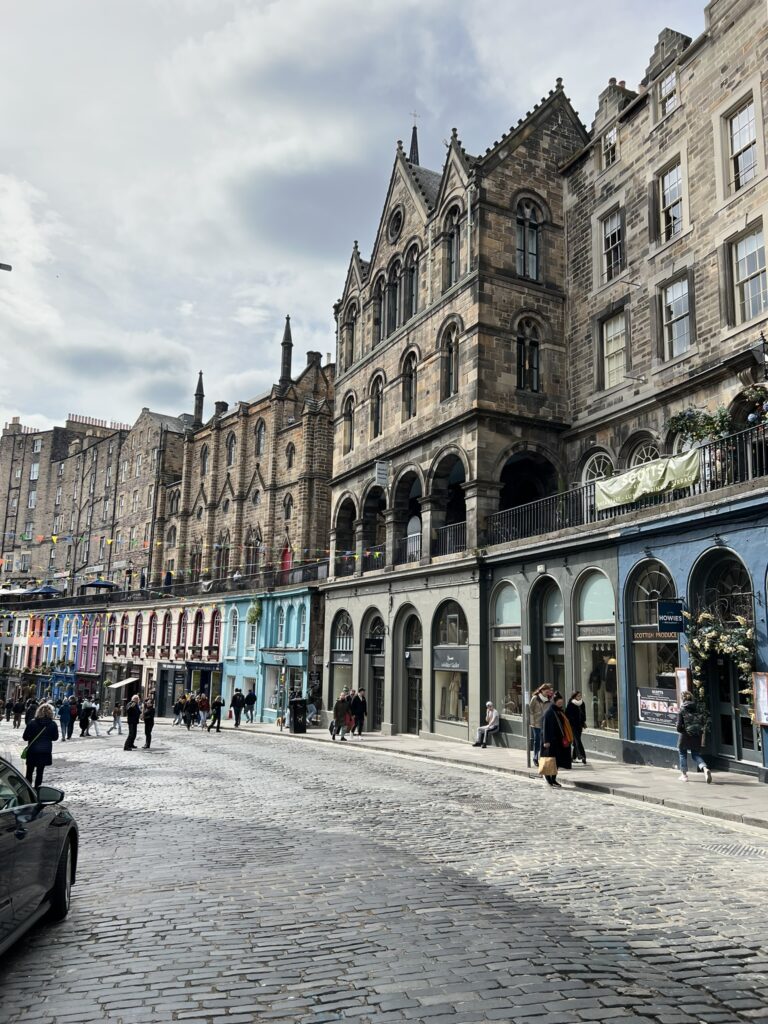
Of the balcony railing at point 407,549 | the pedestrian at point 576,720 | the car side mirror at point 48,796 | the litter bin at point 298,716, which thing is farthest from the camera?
the litter bin at point 298,716

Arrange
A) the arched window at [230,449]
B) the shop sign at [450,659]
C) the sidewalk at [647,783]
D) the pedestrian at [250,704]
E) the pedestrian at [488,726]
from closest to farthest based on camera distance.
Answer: the sidewalk at [647,783]
the pedestrian at [488,726]
the shop sign at [450,659]
the pedestrian at [250,704]
the arched window at [230,449]

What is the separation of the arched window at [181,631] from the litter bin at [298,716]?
20.9 metres

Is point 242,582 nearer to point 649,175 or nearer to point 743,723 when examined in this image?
point 649,175

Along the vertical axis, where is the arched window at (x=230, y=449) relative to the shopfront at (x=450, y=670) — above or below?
above

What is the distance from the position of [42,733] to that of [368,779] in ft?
20.1

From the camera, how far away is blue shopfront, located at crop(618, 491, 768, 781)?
1543cm

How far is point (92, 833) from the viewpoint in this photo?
402 inches

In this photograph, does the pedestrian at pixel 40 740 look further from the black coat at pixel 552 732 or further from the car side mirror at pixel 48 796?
the black coat at pixel 552 732

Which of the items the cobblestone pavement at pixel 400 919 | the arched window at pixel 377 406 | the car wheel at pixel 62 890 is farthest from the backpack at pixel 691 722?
the arched window at pixel 377 406

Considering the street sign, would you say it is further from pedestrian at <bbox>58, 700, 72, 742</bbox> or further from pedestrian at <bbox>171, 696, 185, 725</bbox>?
pedestrian at <bbox>171, 696, 185, 725</bbox>

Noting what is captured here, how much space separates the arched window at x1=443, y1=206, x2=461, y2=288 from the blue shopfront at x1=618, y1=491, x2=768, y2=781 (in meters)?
14.1

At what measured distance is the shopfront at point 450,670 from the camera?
2597 centimetres

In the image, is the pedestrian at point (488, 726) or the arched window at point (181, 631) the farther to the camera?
the arched window at point (181, 631)

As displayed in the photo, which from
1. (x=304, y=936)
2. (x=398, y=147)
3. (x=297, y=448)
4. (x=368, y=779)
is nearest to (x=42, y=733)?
(x=368, y=779)
